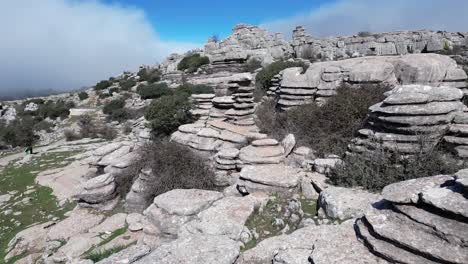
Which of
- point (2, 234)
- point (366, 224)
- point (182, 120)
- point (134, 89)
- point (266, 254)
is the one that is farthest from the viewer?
point (134, 89)

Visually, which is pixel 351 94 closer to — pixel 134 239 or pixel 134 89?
pixel 134 239

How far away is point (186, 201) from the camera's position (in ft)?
17.7

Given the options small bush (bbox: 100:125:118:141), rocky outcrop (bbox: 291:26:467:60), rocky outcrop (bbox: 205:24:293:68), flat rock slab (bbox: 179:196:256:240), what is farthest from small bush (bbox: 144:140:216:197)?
rocky outcrop (bbox: 205:24:293:68)

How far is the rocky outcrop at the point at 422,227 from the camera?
273 centimetres

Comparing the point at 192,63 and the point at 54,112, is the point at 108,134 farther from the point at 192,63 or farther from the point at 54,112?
the point at 192,63

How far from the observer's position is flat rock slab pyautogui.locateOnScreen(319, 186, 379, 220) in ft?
14.0

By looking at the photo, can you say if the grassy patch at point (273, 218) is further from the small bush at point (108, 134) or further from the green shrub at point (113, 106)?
the green shrub at point (113, 106)

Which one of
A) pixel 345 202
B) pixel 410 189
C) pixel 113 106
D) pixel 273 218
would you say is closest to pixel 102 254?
pixel 273 218

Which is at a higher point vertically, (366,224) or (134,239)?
(366,224)

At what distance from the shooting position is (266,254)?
3.76 m

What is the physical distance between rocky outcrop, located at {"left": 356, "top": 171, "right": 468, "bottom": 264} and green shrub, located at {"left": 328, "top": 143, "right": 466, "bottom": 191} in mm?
1283

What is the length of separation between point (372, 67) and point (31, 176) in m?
11.0

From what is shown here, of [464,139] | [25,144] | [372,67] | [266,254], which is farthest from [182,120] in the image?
[25,144]

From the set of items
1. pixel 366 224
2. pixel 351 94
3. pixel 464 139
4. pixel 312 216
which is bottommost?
pixel 312 216
